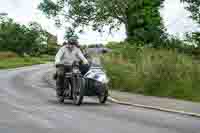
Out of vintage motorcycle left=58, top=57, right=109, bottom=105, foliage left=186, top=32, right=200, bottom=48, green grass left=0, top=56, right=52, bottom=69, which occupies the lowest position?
green grass left=0, top=56, right=52, bottom=69

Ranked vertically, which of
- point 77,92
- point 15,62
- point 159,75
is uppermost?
point 159,75

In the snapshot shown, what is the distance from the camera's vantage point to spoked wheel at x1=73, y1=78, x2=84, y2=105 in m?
16.3

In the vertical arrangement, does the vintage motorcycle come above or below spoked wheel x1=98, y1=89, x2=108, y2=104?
above

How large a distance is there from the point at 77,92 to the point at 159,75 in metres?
6.24

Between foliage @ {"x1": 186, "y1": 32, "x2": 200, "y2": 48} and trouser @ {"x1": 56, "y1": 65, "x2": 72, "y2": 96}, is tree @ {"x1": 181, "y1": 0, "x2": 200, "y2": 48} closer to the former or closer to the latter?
foliage @ {"x1": 186, "y1": 32, "x2": 200, "y2": 48}

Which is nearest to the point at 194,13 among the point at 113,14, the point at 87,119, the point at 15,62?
the point at 113,14

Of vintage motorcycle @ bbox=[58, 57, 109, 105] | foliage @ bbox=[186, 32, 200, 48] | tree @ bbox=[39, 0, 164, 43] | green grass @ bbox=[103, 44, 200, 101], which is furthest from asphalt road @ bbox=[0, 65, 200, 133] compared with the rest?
tree @ bbox=[39, 0, 164, 43]

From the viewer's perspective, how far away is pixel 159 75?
22016 mm

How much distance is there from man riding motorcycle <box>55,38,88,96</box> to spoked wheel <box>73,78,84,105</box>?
64 centimetres

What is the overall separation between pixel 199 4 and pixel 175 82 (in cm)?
1832

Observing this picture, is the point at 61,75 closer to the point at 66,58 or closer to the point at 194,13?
the point at 66,58

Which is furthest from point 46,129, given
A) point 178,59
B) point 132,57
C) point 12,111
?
point 132,57

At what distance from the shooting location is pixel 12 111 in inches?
557

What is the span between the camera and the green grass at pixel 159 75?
19877mm
